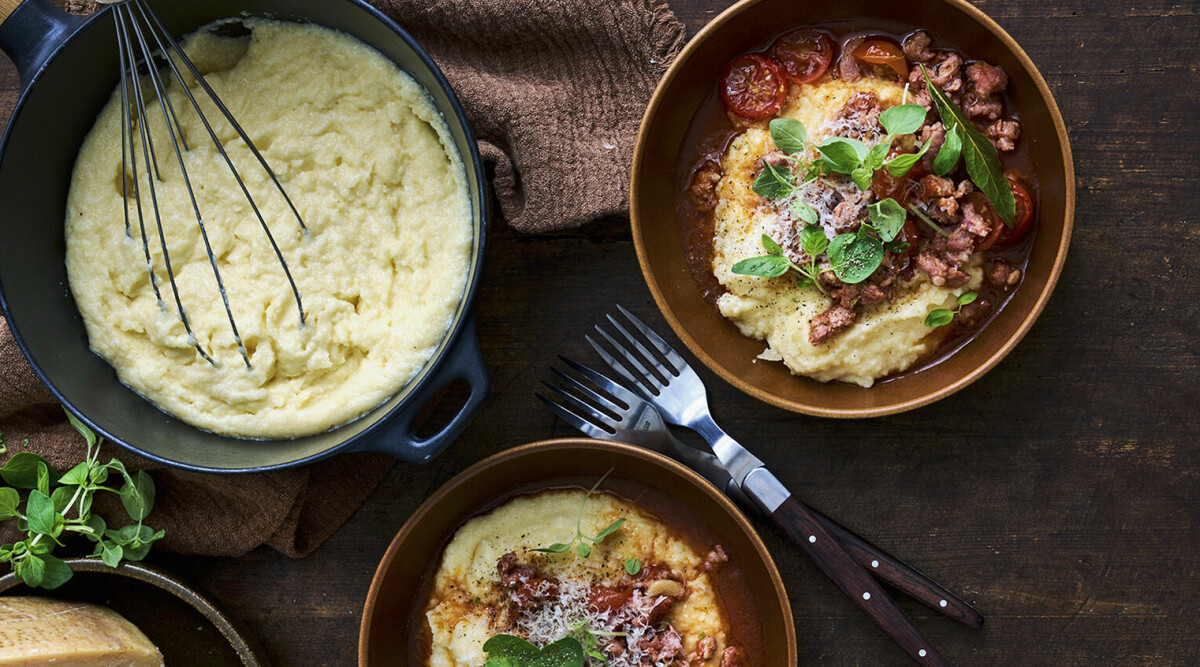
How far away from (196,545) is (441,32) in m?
1.88

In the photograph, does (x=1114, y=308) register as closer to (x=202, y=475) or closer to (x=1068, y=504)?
(x=1068, y=504)

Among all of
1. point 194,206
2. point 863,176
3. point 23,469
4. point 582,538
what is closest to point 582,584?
point 582,538

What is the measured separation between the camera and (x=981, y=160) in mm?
2381

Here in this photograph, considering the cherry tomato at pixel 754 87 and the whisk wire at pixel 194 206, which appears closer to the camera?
the whisk wire at pixel 194 206

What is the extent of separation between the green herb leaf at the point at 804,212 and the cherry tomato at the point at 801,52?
0.44 meters

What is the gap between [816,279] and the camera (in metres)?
2.49

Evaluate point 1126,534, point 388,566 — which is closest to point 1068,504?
point 1126,534

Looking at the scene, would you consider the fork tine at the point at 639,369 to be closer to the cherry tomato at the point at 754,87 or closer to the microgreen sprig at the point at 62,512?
the cherry tomato at the point at 754,87

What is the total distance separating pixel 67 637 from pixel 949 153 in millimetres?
2971

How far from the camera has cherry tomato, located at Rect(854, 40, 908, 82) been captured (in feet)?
8.36

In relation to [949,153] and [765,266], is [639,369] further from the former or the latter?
[949,153]

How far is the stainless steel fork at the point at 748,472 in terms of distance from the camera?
266cm

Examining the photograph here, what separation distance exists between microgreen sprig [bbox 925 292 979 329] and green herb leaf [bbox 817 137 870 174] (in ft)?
1.72

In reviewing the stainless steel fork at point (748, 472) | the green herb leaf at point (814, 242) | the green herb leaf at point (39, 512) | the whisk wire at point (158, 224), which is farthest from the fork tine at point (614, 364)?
the green herb leaf at point (39, 512)
